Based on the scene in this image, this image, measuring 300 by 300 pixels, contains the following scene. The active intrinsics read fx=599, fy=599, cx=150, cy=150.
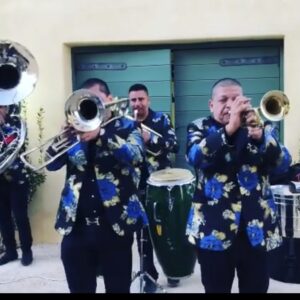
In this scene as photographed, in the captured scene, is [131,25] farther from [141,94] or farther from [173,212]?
[173,212]

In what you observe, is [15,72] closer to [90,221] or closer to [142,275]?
[90,221]

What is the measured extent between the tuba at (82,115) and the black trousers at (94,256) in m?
0.43

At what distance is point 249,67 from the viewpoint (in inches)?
240

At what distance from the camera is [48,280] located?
5.17m

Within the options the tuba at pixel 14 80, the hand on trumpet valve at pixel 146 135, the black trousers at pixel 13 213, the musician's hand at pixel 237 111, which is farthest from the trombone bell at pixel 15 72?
the black trousers at pixel 13 213

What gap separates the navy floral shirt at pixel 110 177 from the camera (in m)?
3.15

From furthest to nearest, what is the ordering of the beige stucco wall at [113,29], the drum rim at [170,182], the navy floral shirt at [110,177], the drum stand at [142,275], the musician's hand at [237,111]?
1. the beige stucco wall at [113,29]
2. the drum stand at [142,275]
3. the drum rim at [170,182]
4. the navy floral shirt at [110,177]
5. the musician's hand at [237,111]

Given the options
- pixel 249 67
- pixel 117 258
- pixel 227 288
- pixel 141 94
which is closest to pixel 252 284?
pixel 227 288

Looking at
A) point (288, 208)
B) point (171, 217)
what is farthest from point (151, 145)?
point (288, 208)

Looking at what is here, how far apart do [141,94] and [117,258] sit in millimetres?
2024

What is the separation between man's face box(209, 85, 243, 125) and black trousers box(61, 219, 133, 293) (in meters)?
0.81

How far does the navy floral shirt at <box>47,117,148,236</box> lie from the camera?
3152 mm

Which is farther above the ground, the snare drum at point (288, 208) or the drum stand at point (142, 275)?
the snare drum at point (288, 208)

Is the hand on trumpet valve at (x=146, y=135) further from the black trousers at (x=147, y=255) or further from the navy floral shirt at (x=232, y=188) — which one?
the navy floral shirt at (x=232, y=188)
